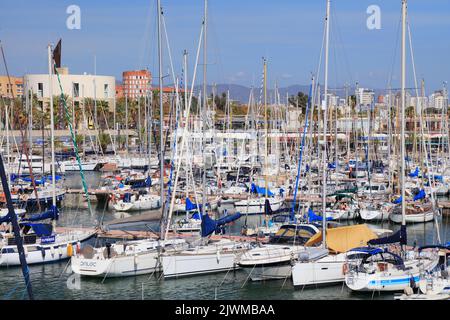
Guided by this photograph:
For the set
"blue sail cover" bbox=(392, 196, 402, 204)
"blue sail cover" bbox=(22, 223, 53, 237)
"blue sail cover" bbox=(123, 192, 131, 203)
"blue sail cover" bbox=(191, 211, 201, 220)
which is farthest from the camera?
"blue sail cover" bbox=(123, 192, 131, 203)

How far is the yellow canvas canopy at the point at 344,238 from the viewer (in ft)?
70.3

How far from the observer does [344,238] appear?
70.9 ft

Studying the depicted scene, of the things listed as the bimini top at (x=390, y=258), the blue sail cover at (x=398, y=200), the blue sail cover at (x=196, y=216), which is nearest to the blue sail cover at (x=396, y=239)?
the bimini top at (x=390, y=258)

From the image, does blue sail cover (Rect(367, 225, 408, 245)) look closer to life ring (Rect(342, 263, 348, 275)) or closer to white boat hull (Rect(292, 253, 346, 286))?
life ring (Rect(342, 263, 348, 275))

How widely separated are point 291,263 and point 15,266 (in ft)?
29.3

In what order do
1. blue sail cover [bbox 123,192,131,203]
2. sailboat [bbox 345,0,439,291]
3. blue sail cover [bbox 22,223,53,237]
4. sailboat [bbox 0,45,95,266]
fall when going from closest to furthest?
1. sailboat [bbox 345,0,439,291]
2. sailboat [bbox 0,45,95,266]
3. blue sail cover [bbox 22,223,53,237]
4. blue sail cover [bbox 123,192,131,203]

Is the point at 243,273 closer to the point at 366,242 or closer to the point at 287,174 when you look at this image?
the point at 366,242

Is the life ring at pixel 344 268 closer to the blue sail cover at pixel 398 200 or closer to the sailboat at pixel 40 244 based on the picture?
the sailboat at pixel 40 244

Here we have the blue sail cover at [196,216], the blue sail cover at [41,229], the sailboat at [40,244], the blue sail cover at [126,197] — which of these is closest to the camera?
the sailboat at [40,244]

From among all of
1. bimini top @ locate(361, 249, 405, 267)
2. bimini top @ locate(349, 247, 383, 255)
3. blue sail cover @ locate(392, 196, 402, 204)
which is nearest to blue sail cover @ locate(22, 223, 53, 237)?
bimini top @ locate(349, 247, 383, 255)

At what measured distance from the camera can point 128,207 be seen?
118 feet

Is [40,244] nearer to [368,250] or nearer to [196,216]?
[196,216]

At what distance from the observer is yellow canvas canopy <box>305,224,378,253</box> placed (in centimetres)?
2144

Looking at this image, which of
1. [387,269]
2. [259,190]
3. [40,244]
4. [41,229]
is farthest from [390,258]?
[259,190]
